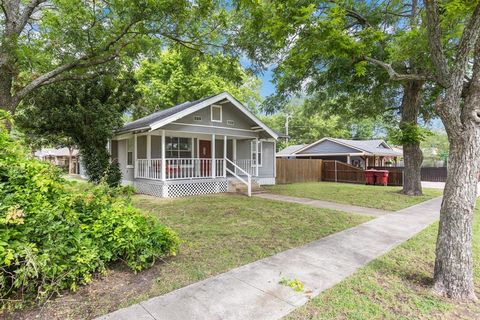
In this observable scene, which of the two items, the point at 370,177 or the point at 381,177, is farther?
the point at 370,177

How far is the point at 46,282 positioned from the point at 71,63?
26.1ft

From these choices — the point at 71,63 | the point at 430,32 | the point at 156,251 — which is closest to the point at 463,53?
the point at 430,32

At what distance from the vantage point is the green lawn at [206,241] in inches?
120

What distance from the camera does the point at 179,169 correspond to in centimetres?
1279

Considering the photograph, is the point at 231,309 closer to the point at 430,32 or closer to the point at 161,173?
the point at 430,32

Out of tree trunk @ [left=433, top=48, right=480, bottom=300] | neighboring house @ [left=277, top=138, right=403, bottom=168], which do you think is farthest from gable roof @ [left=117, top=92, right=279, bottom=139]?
neighboring house @ [left=277, top=138, right=403, bottom=168]

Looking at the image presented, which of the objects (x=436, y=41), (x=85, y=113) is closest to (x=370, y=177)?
(x=436, y=41)

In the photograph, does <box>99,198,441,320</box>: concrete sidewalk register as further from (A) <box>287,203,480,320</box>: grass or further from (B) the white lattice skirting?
(B) the white lattice skirting

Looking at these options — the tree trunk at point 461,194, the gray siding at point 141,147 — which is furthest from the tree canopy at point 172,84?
the tree trunk at point 461,194

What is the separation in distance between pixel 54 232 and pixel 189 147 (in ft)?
36.3

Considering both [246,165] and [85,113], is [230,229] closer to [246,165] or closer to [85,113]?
[85,113]

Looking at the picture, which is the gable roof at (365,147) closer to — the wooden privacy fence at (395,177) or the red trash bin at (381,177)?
the wooden privacy fence at (395,177)

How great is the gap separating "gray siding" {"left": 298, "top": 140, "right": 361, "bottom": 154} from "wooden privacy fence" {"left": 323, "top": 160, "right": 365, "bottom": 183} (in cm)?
398

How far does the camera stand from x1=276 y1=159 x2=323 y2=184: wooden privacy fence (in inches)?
724
